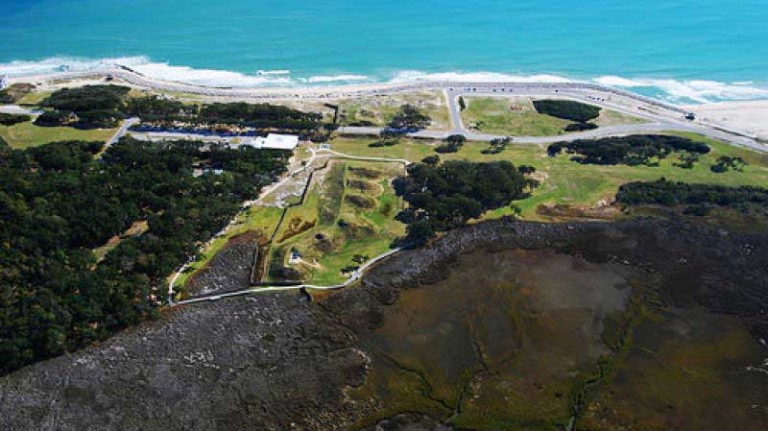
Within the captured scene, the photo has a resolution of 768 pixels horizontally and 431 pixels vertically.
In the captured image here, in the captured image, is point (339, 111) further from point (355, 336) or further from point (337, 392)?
point (337, 392)

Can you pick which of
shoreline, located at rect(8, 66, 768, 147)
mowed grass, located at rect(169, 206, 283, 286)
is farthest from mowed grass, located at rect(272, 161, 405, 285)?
shoreline, located at rect(8, 66, 768, 147)

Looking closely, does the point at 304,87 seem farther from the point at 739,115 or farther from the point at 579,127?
the point at 739,115

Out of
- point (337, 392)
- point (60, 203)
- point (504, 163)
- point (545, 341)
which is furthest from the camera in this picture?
point (504, 163)

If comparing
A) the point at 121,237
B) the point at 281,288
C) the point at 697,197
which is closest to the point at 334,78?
the point at 121,237

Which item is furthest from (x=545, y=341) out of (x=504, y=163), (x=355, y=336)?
(x=504, y=163)

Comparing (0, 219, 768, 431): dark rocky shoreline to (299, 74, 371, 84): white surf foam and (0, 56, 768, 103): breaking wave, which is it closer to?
(0, 56, 768, 103): breaking wave

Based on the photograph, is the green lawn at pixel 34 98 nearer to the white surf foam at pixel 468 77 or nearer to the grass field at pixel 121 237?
the grass field at pixel 121 237
